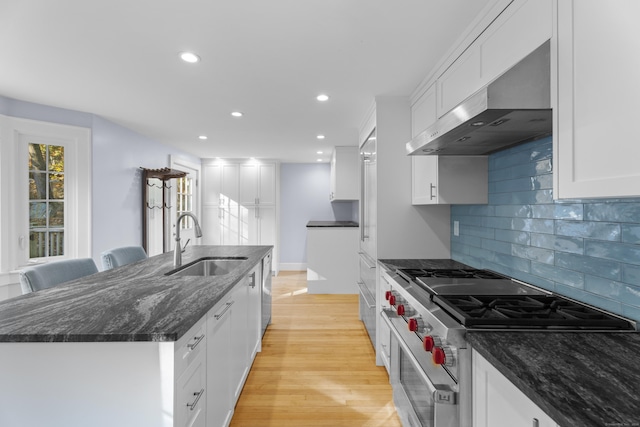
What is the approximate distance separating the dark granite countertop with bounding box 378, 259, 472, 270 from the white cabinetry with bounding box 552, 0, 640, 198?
1.36 m

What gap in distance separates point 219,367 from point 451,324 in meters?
1.14

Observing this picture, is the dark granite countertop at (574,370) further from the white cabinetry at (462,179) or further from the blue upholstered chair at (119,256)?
the blue upholstered chair at (119,256)

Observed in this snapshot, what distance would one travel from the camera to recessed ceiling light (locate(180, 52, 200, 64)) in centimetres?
199

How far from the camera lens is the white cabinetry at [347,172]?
4.85 meters

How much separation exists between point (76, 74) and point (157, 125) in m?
1.44

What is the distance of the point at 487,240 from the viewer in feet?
6.83

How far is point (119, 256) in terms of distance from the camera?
2.68 metres

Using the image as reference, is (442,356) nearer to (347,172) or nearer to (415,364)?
(415,364)

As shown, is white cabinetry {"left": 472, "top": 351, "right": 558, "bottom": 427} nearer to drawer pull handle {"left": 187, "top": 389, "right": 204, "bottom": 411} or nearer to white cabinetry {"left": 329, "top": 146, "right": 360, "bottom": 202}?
drawer pull handle {"left": 187, "top": 389, "right": 204, "bottom": 411}

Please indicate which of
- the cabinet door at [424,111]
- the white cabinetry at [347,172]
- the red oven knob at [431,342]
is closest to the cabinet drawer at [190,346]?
the red oven knob at [431,342]

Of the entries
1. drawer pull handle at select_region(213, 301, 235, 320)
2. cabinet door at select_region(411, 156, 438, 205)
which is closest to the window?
drawer pull handle at select_region(213, 301, 235, 320)

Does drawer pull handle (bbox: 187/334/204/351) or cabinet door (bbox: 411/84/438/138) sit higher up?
cabinet door (bbox: 411/84/438/138)

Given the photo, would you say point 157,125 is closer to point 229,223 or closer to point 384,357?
point 229,223

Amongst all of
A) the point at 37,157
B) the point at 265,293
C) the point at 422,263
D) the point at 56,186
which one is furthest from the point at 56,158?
the point at 422,263
